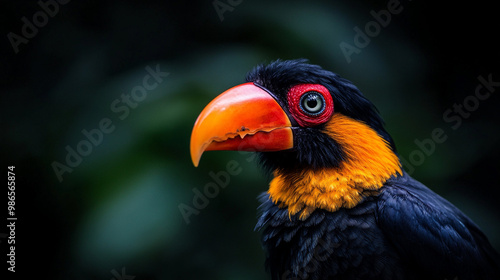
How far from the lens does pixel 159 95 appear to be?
3814mm

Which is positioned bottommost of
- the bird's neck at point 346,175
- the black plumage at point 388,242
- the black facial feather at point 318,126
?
the black plumage at point 388,242

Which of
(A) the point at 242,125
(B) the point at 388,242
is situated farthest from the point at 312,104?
(B) the point at 388,242

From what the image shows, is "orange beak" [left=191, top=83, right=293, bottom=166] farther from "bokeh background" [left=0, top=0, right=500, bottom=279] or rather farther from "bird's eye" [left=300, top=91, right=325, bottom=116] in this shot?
"bokeh background" [left=0, top=0, right=500, bottom=279]

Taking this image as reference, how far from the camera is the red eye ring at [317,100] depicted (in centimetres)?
250

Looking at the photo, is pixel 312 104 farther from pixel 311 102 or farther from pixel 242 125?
pixel 242 125

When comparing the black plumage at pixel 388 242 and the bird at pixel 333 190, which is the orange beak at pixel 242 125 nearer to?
the bird at pixel 333 190

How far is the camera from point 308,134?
253 centimetres

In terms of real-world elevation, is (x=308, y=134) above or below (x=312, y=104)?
below

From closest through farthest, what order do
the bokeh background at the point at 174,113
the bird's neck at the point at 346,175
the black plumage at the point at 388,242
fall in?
the black plumage at the point at 388,242
the bird's neck at the point at 346,175
the bokeh background at the point at 174,113

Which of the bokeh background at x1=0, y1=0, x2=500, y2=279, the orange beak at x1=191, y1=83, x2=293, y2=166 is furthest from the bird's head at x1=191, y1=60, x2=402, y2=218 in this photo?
the bokeh background at x1=0, y1=0, x2=500, y2=279

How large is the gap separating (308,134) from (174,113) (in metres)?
1.44

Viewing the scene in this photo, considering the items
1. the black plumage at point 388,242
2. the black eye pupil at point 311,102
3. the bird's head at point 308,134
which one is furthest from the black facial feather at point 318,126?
the black plumage at point 388,242

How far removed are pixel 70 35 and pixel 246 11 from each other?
5.70ft

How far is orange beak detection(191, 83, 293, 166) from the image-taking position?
2342mm
